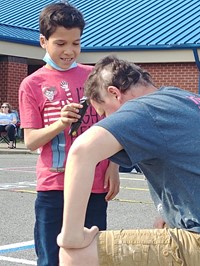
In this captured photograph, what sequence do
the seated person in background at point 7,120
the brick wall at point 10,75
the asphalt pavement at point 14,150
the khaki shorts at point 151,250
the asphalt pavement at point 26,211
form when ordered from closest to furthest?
the khaki shorts at point 151,250 → the asphalt pavement at point 26,211 → the asphalt pavement at point 14,150 → the seated person in background at point 7,120 → the brick wall at point 10,75

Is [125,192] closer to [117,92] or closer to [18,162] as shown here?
[18,162]

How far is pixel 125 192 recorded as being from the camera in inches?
462

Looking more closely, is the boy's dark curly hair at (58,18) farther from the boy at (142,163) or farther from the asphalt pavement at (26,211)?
the asphalt pavement at (26,211)

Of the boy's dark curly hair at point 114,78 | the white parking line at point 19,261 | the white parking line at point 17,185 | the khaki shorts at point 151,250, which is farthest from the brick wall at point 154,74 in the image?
the khaki shorts at point 151,250

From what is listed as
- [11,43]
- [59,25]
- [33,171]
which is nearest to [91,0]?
[11,43]

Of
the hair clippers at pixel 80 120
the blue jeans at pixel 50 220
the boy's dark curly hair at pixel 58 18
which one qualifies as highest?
the boy's dark curly hair at pixel 58 18

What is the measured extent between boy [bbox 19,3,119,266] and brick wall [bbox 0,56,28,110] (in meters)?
20.7

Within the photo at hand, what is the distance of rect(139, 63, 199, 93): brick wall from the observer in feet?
75.3

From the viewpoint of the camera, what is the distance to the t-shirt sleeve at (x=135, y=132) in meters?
2.63

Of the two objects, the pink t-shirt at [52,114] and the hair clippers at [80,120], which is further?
the pink t-shirt at [52,114]

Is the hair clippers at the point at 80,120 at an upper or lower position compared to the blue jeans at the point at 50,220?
upper

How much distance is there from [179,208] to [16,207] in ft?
22.7

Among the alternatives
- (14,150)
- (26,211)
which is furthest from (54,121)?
(14,150)

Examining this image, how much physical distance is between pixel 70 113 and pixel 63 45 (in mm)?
562
